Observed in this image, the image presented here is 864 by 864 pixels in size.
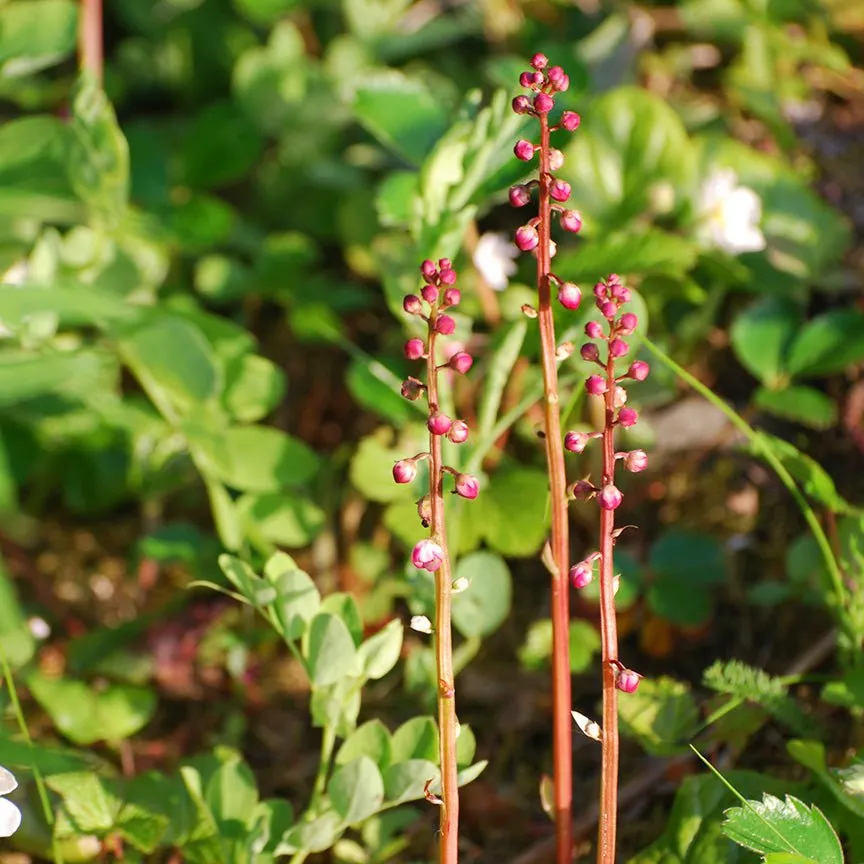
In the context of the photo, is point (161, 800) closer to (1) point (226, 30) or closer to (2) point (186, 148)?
(2) point (186, 148)

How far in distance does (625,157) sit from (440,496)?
4.00ft

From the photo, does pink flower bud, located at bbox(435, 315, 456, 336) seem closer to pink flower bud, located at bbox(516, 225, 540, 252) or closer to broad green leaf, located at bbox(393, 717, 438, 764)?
pink flower bud, located at bbox(516, 225, 540, 252)

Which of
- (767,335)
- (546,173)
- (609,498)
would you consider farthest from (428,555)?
(767,335)

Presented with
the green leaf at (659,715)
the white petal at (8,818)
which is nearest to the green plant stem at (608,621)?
the green leaf at (659,715)

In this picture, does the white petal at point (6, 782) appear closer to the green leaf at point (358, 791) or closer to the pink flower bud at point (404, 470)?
the green leaf at point (358, 791)

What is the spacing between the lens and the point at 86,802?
1.37 metres

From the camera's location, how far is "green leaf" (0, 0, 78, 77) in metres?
1.86

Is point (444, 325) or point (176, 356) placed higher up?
point (444, 325)

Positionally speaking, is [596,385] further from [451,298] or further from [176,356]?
[176,356]

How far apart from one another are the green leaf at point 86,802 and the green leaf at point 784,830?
2.44ft

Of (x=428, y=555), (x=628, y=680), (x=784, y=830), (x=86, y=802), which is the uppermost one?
(x=428, y=555)

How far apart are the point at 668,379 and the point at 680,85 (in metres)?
0.99

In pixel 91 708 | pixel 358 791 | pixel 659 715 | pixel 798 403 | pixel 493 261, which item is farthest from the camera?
pixel 493 261

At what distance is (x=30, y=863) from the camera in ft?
5.17
